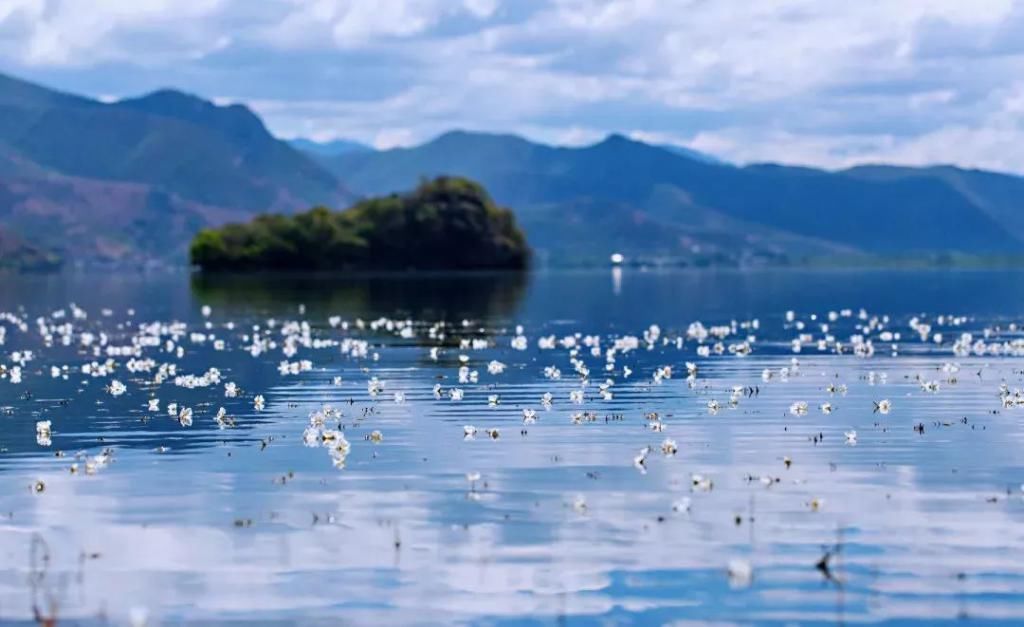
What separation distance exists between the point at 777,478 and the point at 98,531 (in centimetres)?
1182

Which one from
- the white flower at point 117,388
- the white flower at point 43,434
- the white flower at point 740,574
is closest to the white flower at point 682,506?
the white flower at point 740,574

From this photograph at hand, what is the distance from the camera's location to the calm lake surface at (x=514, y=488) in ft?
69.6

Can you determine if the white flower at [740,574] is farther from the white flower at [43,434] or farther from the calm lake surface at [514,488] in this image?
the white flower at [43,434]

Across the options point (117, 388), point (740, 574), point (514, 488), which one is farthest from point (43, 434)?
point (740, 574)

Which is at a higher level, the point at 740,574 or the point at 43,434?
the point at 43,434

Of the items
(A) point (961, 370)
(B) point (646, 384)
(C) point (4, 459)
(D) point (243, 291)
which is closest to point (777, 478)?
(C) point (4, 459)

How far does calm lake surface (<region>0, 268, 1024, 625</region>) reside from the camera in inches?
835

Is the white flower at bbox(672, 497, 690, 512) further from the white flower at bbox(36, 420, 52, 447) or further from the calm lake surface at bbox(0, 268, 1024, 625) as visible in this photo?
the white flower at bbox(36, 420, 52, 447)

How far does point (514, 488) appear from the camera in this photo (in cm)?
2902

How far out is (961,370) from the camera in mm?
54500

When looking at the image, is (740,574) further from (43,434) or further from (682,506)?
(43,434)

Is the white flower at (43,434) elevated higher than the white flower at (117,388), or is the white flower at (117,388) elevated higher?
the white flower at (117,388)

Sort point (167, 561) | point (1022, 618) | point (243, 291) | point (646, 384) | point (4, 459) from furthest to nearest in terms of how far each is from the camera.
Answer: point (243, 291) → point (646, 384) → point (4, 459) → point (167, 561) → point (1022, 618)

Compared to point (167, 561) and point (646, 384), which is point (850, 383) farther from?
point (167, 561)
